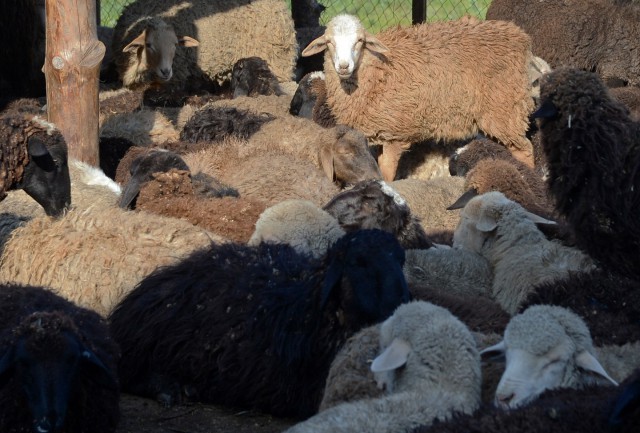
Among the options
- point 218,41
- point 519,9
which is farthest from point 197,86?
→ point 519,9

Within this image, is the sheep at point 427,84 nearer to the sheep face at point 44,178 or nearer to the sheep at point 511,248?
the sheep at point 511,248

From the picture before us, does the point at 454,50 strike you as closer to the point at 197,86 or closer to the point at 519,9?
the point at 519,9

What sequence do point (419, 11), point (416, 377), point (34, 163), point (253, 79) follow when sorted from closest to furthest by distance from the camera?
point (416, 377) < point (34, 163) < point (253, 79) < point (419, 11)

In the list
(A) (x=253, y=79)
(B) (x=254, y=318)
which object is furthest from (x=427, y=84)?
(B) (x=254, y=318)

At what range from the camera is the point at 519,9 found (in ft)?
42.9

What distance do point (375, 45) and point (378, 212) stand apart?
382cm

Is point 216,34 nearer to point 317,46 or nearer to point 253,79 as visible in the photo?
point 253,79

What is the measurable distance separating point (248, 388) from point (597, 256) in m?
2.02

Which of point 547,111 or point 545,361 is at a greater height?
point 547,111

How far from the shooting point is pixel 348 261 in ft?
14.9

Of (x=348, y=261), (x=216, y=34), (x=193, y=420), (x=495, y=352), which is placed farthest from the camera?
(x=216, y=34)

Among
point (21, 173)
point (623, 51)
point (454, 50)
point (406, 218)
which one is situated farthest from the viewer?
point (623, 51)

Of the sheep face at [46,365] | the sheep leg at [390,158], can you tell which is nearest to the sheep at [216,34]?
the sheep leg at [390,158]

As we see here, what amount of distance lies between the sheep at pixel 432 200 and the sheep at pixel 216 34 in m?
5.07
